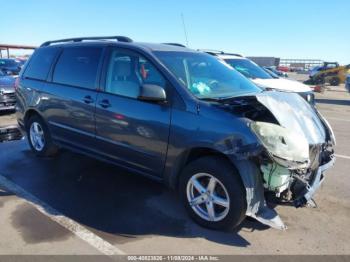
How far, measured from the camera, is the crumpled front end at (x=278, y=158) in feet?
11.0

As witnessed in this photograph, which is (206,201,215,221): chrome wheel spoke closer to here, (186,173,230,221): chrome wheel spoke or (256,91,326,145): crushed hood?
(186,173,230,221): chrome wheel spoke

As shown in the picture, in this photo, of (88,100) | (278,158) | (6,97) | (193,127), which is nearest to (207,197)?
(193,127)

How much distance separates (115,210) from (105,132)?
99 cm

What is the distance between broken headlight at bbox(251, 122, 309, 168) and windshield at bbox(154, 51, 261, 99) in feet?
2.60

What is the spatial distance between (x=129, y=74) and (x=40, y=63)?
2253mm

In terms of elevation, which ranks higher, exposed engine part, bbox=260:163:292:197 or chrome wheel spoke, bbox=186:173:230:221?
exposed engine part, bbox=260:163:292:197

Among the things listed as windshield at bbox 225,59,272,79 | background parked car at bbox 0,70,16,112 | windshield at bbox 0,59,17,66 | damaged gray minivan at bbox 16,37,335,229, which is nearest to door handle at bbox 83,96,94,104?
damaged gray minivan at bbox 16,37,335,229

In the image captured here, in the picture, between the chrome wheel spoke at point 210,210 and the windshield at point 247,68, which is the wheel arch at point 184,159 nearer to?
the chrome wheel spoke at point 210,210

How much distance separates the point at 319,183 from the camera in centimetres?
378

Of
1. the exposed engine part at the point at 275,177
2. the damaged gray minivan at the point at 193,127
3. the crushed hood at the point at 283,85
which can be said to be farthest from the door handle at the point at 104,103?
the crushed hood at the point at 283,85

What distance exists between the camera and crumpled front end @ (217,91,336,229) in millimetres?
3345

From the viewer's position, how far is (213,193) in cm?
370

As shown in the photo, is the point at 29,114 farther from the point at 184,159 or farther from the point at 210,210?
the point at 210,210

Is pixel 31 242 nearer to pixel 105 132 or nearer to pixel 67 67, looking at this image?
pixel 105 132
